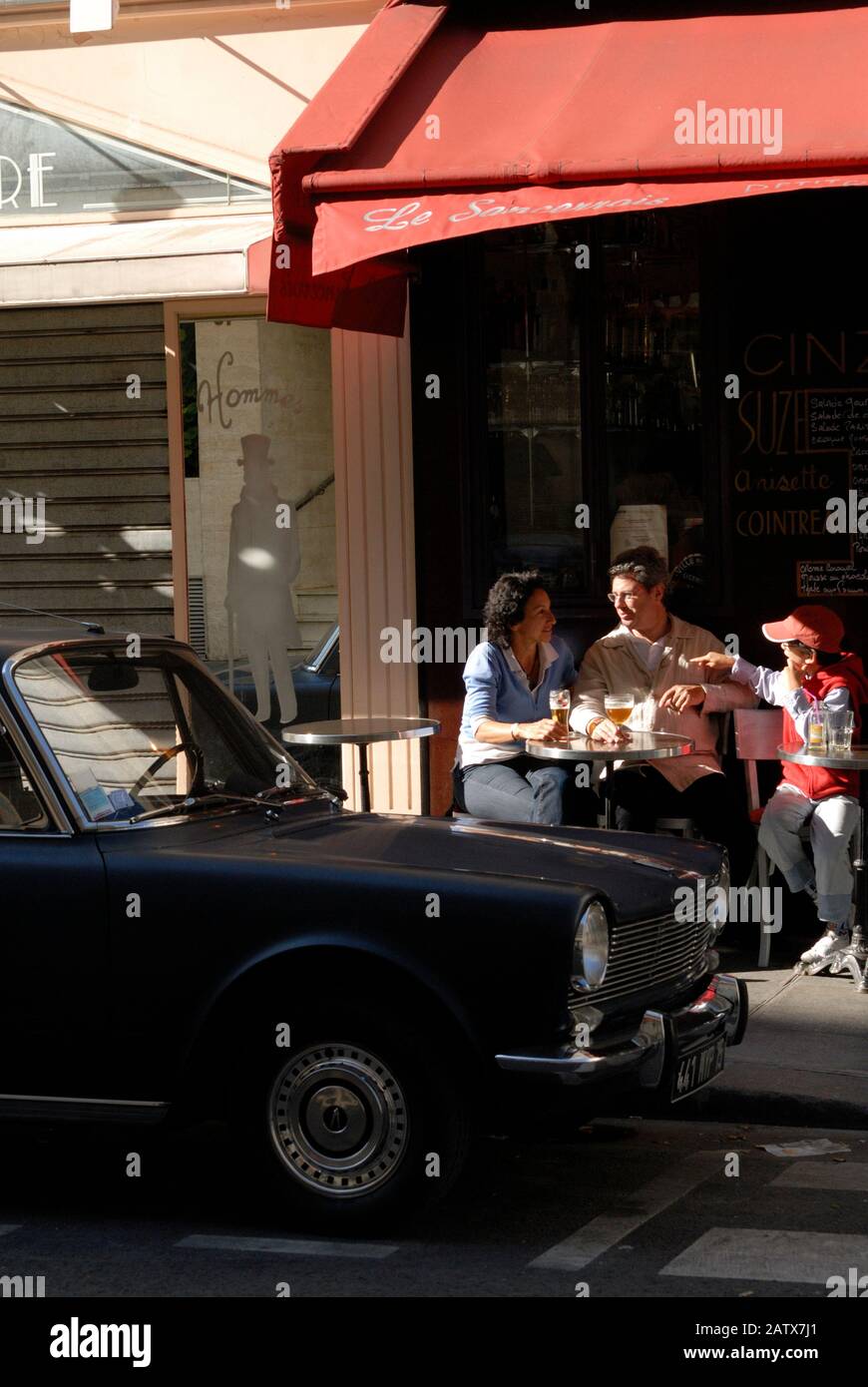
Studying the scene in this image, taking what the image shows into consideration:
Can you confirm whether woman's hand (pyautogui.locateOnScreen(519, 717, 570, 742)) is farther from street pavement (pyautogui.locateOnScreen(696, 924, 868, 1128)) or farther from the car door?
the car door

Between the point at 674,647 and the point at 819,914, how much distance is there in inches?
57.5

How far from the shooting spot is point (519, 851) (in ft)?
18.1

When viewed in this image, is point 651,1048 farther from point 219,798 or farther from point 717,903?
point 219,798

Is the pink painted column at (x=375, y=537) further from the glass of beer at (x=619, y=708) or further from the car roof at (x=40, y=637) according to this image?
the car roof at (x=40, y=637)

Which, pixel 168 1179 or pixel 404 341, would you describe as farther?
pixel 404 341

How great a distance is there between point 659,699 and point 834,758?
3.92 feet

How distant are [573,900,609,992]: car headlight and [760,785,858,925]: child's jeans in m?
3.22

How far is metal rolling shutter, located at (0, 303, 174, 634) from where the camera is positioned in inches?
433

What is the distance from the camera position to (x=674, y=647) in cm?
892

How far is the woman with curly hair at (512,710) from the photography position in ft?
27.8

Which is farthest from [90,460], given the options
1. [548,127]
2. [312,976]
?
[312,976]
